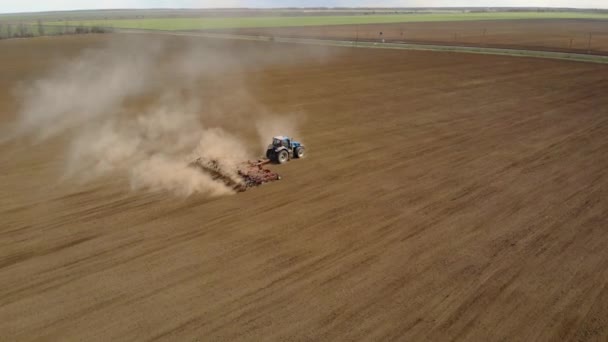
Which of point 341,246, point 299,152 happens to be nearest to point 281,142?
point 299,152

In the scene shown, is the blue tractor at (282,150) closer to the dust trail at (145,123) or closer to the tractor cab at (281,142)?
the tractor cab at (281,142)

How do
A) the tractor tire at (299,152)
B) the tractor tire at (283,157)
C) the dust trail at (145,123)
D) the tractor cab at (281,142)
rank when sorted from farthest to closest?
the tractor tire at (299,152) → the tractor cab at (281,142) → the tractor tire at (283,157) → the dust trail at (145,123)

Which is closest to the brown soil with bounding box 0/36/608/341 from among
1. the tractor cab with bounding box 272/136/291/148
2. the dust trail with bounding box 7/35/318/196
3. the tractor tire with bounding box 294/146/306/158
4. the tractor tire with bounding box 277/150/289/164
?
the tractor tire with bounding box 294/146/306/158

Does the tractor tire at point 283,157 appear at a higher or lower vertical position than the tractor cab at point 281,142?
lower

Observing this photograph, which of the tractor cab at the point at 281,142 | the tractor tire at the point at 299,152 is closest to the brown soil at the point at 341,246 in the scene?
the tractor tire at the point at 299,152

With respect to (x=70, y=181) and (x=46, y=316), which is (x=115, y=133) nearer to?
(x=70, y=181)

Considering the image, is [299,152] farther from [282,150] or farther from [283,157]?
[282,150]

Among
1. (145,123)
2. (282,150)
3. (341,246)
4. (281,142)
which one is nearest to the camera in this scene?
(341,246)
